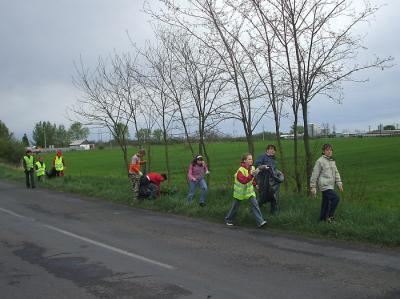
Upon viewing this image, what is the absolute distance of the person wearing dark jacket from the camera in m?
11.4

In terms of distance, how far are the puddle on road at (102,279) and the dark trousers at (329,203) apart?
4.70 m

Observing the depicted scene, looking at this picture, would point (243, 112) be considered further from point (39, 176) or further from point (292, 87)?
point (39, 176)

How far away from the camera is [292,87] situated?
13680mm

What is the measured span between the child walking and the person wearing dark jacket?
4.01 ft

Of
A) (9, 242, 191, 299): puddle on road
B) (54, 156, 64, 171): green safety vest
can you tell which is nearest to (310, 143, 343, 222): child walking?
(9, 242, 191, 299): puddle on road

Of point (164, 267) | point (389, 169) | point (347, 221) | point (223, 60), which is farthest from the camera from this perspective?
point (389, 169)

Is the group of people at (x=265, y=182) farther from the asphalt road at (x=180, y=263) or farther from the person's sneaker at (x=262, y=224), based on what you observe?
the asphalt road at (x=180, y=263)

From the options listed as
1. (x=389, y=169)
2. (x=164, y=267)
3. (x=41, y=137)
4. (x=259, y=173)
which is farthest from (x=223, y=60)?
(x=41, y=137)

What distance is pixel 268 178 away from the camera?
37.8ft

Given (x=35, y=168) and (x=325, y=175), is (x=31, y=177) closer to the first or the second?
(x=35, y=168)

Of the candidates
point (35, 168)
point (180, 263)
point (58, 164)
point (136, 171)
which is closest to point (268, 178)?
point (180, 263)

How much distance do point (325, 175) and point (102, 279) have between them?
17.4ft

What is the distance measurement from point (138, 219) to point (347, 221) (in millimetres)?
5105

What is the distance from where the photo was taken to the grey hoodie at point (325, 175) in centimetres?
1023
